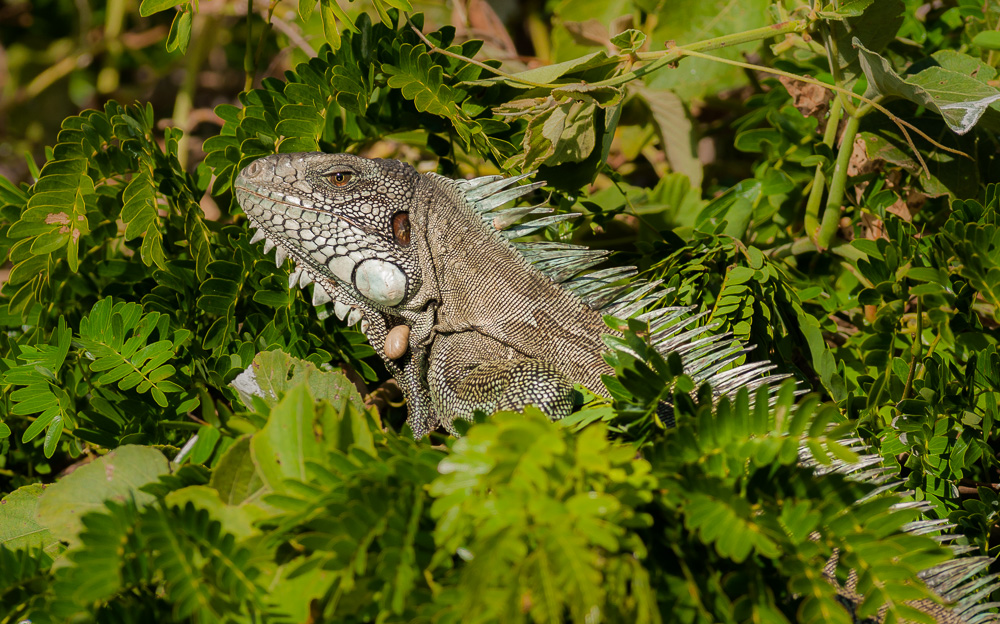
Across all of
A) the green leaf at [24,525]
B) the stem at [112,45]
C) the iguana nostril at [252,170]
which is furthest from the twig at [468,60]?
the stem at [112,45]

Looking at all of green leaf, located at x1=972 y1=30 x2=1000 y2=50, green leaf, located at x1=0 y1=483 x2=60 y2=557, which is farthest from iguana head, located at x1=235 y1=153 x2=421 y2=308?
green leaf, located at x1=972 y1=30 x2=1000 y2=50

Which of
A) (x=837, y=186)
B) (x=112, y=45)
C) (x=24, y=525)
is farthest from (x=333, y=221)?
(x=112, y=45)

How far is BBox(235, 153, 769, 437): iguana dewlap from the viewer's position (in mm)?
1917

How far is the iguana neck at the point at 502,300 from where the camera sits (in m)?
1.92

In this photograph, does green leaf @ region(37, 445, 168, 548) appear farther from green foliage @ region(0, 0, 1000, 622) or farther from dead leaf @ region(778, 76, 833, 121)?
dead leaf @ region(778, 76, 833, 121)

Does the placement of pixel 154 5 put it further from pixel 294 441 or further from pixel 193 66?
pixel 193 66

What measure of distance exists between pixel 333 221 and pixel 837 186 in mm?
1519

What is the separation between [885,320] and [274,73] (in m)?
3.24

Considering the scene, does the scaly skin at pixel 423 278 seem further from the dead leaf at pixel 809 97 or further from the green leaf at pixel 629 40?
the dead leaf at pixel 809 97

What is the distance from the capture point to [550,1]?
406cm

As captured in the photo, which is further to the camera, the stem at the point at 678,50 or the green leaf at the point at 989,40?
the green leaf at the point at 989,40

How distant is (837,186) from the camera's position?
7.48 ft

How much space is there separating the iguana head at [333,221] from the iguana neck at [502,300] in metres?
0.10

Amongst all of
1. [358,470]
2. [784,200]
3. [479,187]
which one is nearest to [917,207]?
[784,200]
